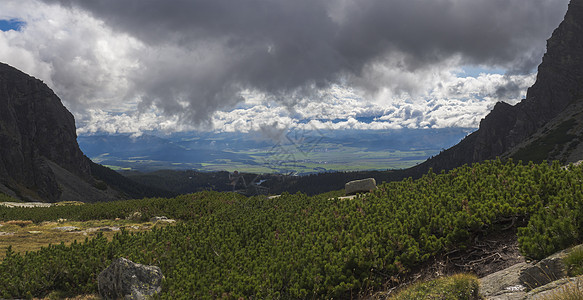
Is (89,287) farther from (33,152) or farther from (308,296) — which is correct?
(33,152)

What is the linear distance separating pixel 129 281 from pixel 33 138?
188021 mm

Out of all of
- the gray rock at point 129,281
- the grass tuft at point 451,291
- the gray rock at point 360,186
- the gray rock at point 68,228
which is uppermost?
the gray rock at point 360,186

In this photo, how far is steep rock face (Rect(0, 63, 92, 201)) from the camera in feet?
382

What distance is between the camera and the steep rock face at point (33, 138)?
382ft

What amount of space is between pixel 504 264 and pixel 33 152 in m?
172

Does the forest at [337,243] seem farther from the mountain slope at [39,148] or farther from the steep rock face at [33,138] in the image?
the steep rock face at [33,138]

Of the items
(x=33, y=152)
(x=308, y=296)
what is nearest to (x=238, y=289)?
(x=308, y=296)

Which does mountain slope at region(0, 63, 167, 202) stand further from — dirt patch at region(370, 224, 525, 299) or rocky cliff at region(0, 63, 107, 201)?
dirt patch at region(370, 224, 525, 299)

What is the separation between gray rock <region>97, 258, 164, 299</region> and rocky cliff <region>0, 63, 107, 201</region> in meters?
110

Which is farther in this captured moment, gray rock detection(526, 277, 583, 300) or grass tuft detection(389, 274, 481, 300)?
grass tuft detection(389, 274, 481, 300)

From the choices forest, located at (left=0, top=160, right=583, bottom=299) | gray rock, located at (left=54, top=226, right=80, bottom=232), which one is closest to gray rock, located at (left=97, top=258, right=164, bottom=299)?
forest, located at (left=0, top=160, right=583, bottom=299)

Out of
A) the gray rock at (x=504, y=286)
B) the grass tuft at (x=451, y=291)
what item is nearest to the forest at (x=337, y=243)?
the gray rock at (x=504, y=286)

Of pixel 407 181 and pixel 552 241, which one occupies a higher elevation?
pixel 407 181

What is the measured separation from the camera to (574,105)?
171 m
